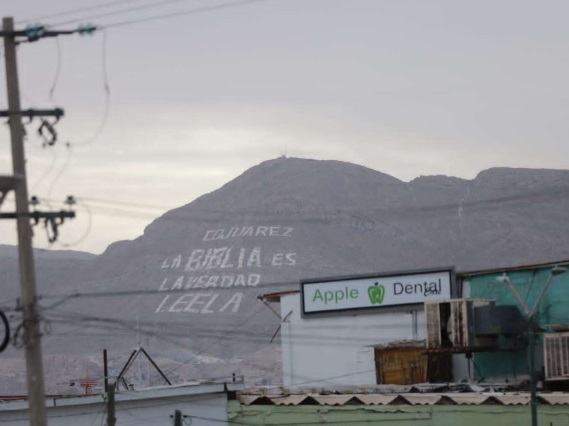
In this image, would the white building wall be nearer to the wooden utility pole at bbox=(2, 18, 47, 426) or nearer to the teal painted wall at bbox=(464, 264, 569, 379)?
the teal painted wall at bbox=(464, 264, 569, 379)

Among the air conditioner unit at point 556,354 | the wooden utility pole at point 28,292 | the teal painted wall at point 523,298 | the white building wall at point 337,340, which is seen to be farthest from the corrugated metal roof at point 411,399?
the wooden utility pole at point 28,292

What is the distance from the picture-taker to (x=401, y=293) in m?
69.2

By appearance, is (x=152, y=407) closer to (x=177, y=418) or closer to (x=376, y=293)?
(x=177, y=418)

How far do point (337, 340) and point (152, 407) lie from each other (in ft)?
77.8

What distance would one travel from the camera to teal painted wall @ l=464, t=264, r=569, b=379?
6128cm

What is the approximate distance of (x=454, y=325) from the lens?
62062 millimetres

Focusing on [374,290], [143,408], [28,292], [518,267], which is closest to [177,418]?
[143,408]

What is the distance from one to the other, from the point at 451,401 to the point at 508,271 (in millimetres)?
16581

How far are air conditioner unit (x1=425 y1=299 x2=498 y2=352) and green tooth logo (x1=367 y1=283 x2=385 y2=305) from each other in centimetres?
665

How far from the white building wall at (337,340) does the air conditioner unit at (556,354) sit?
11.7 metres

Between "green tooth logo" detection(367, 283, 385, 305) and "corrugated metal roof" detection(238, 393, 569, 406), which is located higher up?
"green tooth logo" detection(367, 283, 385, 305)

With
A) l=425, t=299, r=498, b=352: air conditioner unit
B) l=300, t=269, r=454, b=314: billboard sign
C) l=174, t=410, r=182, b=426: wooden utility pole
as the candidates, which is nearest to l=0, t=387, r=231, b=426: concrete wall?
l=174, t=410, r=182, b=426: wooden utility pole

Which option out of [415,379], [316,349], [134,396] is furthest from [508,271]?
[134,396]

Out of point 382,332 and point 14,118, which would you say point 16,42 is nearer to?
point 14,118
